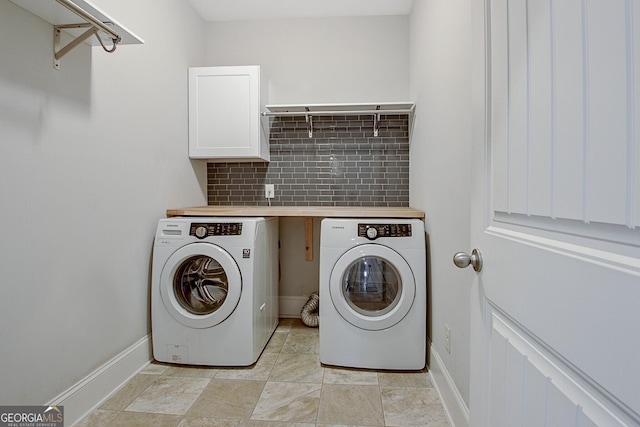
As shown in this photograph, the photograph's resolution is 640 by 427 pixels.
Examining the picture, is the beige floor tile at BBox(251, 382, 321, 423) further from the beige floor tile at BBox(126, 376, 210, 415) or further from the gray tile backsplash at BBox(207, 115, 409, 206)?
the gray tile backsplash at BBox(207, 115, 409, 206)

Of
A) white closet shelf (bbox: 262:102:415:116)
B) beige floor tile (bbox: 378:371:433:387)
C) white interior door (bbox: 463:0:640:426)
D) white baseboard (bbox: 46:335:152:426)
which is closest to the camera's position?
white interior door (bbox: 463:0:640:426)

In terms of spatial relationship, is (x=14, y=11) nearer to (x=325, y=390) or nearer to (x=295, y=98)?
(x=295, y=98)

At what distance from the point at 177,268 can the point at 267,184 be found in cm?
114

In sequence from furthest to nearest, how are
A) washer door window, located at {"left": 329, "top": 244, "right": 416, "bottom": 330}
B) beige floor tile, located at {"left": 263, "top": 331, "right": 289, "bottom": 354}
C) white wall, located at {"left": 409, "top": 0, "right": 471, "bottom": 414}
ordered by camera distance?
beige floor tile, located at {"left": 263, "top": 331, "right": 289, "bottom": 354}, washer door window, located at {"left": 329, "top": 244, "right": 416, "bottom": 330}, white wall, located at {"left": 409, "top": 0, "right": 471, "bottom": 414}

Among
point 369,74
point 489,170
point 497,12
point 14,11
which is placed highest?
point 369,74

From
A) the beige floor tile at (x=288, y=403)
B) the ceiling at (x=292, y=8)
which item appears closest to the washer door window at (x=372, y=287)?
the beige floor tile at (x=288, y=403)

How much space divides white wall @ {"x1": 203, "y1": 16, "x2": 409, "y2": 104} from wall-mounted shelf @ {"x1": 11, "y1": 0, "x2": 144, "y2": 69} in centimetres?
145

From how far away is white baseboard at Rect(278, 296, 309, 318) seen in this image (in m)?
2.83

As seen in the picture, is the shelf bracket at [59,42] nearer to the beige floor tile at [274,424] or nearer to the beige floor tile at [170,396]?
the beige floor tile at [170,396]

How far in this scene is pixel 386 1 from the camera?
2480 mm

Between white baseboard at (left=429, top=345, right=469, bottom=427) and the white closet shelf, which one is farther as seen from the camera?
the white closet shelf

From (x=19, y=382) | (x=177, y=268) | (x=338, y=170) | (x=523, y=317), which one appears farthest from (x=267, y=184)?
(x=523, y=317)

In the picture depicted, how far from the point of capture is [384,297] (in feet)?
6.61

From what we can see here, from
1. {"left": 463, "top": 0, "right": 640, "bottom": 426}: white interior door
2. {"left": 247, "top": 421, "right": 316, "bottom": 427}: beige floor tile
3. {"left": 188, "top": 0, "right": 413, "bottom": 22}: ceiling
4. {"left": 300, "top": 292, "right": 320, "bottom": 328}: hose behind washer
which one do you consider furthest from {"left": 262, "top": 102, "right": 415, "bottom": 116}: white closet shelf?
{"left": 247, "top": 421, "right": 316, "bottom": 427}: beige floor tile
